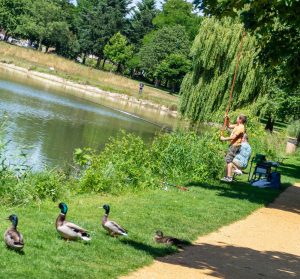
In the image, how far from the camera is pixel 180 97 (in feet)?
105

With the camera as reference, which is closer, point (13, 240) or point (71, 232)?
point (13, 240)

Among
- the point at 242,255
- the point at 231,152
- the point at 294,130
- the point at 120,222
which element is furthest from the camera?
the point at 294,130

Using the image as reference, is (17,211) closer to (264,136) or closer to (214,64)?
(264,136)

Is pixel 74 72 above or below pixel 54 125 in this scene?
above

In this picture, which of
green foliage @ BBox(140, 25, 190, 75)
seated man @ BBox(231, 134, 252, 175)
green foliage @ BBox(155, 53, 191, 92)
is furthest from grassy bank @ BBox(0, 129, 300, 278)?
green foliage @ BBox(140, 25, 190, 75)

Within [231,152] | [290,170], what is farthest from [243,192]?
[290,170]

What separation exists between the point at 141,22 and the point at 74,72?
2827 centimetres

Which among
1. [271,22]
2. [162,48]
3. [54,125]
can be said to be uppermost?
[162,48]

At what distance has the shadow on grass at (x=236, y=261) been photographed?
828 cm

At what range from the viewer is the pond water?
68.1 feet

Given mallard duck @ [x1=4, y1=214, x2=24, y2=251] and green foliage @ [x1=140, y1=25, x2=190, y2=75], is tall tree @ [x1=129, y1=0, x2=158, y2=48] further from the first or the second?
mallard duck @ [x1=4, y1=214, x2=24, y2=251]

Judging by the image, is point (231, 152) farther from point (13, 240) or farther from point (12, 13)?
point (12, 13)

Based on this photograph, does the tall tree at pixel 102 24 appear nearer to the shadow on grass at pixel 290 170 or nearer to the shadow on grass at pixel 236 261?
the shadow on grass at pixel 290 170

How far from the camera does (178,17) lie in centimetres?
9919
